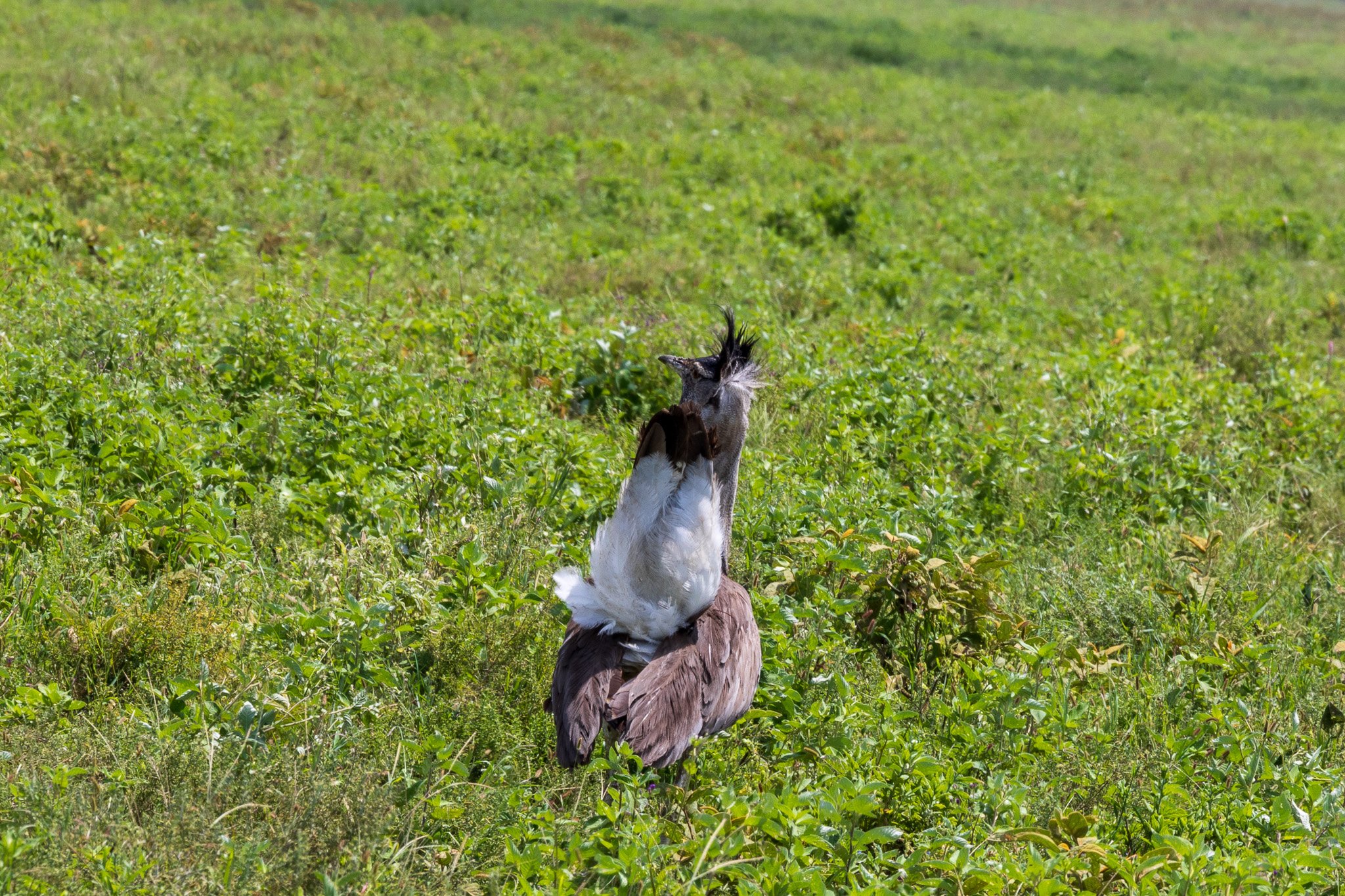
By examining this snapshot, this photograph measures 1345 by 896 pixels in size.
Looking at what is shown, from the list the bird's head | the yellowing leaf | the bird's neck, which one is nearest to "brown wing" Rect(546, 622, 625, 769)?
the bird's neck

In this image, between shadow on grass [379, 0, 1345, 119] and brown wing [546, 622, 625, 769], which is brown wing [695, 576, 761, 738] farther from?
shadow on grass [379, 0, 1345, 119]

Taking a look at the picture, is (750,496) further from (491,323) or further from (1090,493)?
(491,323)

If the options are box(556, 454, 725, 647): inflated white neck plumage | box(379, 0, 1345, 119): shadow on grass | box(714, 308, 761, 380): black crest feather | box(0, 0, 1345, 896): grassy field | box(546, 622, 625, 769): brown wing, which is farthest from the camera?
box(379, 0, 1345, 119): shadow on grass

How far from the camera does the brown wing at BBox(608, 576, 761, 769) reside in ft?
12.7

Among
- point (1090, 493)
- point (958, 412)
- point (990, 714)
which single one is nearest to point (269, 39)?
point (958, 412)

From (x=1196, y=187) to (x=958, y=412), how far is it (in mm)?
10118

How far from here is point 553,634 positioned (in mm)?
4723

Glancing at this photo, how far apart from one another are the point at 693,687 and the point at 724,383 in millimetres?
1185

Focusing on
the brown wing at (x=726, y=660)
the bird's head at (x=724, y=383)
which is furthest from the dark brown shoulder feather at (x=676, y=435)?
the brown wing at (x=726, y=660)

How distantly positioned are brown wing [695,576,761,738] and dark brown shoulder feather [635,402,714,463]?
644 mm

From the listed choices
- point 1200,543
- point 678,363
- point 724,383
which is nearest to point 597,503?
point 678,363

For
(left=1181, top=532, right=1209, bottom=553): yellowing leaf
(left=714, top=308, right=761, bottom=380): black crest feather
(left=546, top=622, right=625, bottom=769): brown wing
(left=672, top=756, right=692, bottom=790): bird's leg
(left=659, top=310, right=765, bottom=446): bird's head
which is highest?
(left=714, top=308, right=761, bottom=380): black crest feather

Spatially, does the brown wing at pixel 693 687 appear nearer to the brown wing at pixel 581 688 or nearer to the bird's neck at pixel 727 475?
the brown wing at pixel 581 688

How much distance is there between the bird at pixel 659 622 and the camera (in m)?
3.89
